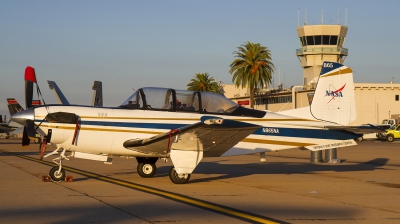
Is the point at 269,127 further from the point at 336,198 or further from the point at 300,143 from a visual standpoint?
the point at 336,198

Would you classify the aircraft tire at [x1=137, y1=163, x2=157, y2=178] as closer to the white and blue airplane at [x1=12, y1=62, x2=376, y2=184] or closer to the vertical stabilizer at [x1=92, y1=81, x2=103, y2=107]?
the white and blue airplane at [x1=12, y1=62, x2=376, y2=184]

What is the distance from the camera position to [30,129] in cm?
1370

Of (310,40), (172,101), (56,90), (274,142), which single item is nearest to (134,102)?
(172,101)

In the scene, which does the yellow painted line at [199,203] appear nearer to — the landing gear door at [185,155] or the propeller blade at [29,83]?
the landing gear door at [185,155]

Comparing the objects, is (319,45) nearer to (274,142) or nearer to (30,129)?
(274,142)

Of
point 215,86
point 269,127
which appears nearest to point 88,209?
point 269,127

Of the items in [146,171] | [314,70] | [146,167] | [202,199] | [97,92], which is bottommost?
[202,199]

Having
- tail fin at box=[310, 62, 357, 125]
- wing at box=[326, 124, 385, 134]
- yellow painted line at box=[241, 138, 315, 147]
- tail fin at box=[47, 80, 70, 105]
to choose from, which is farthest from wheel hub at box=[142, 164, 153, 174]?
tail fin at box=[47, 80, 70, 105]

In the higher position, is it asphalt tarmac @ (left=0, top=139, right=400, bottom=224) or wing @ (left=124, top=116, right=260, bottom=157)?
wing @ (left=124, top=116, right=260, bottom=157)

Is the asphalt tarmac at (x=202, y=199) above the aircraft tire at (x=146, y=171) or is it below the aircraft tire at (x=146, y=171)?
below

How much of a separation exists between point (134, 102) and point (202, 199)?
430cm

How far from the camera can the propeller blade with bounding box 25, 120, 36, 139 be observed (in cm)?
1367

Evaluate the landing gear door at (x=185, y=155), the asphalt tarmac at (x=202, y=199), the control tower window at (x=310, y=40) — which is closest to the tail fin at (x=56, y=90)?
the asphalt tarmac at (x=202, y=199)

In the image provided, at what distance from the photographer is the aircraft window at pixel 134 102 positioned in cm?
1478
